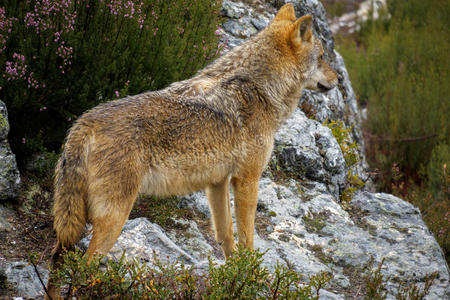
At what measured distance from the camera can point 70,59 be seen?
497 cm

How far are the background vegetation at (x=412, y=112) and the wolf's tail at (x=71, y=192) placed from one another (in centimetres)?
526

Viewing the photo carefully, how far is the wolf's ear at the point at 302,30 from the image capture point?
4.48m

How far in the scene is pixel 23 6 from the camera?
4.81m

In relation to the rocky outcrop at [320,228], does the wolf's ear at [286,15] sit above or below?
above

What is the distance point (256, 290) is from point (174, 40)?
134 inches

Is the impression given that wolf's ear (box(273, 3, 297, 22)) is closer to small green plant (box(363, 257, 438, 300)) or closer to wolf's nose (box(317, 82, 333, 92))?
wolf's nose (box(317, 82, 333, 92))

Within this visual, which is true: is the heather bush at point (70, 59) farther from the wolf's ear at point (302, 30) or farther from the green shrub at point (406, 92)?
the green shrub at point (406, 92)

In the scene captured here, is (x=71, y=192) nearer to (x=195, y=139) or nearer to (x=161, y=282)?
(x=161, y=282)

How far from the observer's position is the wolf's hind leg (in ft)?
14.6

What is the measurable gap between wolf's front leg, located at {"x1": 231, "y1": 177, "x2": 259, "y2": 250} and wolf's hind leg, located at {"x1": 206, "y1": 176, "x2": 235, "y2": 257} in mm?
273

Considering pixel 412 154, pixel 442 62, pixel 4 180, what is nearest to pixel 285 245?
pixel 4 180

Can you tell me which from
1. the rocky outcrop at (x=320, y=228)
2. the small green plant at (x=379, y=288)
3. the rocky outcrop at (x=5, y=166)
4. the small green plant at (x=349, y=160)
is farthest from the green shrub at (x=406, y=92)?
the rocky outcrop at (x=5, y=166)

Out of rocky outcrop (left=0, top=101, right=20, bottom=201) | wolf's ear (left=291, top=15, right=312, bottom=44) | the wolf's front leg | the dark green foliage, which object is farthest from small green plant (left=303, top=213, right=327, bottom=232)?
rocky outcrop (left=0, top=101, right=20, bottom=201)

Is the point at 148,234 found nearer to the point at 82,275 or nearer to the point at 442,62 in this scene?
the point at 82,275
